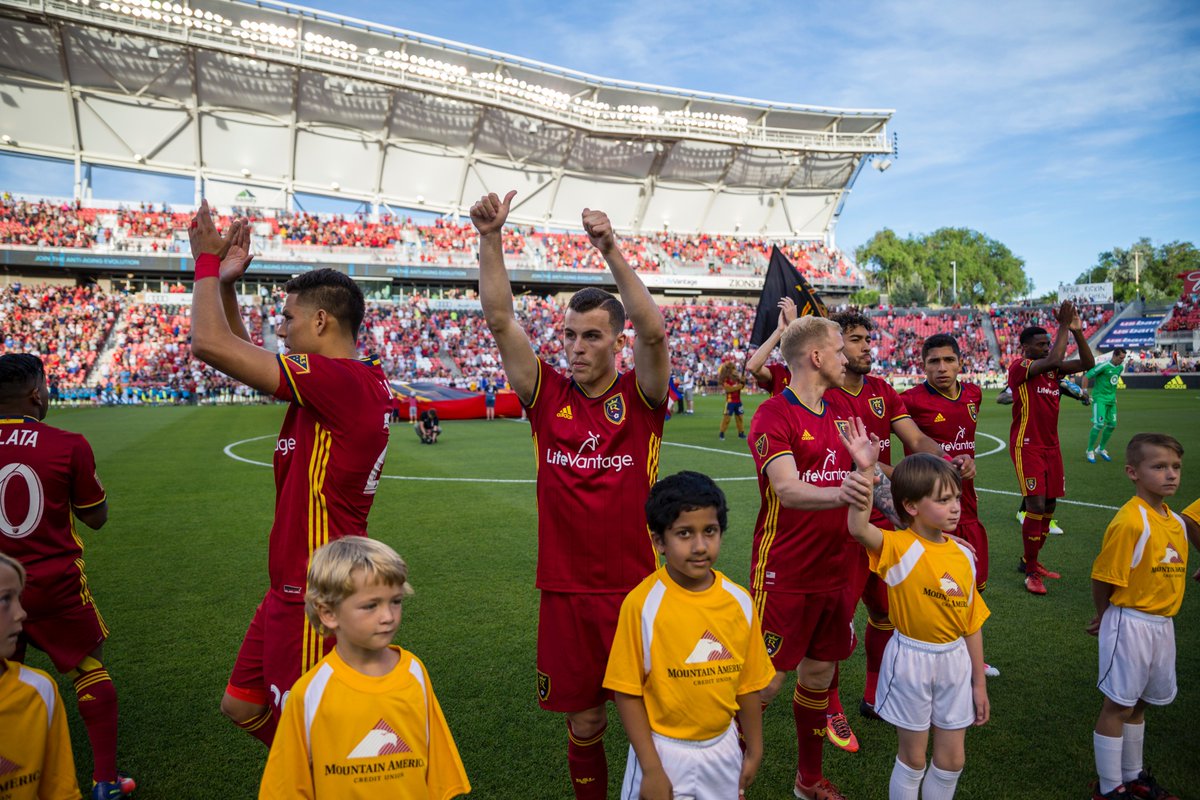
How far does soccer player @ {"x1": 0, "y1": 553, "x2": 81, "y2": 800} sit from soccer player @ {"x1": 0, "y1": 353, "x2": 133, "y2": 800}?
1.33 meters

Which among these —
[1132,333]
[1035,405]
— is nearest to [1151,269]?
[1132,333]

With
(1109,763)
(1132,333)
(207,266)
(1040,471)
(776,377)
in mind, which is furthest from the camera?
(1132,333)

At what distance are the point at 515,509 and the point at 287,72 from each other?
152 ft

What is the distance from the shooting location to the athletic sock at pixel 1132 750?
3650 millimetres

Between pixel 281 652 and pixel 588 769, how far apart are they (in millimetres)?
1457

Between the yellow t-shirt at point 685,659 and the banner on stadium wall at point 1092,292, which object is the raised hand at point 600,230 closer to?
the yellow t-shirt at point 685,659

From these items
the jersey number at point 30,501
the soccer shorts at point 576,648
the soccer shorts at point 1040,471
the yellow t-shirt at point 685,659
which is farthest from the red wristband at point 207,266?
the soccer shorts at point 1040,471

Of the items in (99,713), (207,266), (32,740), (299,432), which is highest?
(207,266)

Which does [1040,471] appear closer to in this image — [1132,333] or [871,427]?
[871,427]

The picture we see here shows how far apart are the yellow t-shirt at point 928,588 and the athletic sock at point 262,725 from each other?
2830mm

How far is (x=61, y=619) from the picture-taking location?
371 centimetres

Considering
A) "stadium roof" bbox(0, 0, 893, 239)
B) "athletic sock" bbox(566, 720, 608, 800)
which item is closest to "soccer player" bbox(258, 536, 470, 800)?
"athletic sock" bbox(566, 720, 608, 800)

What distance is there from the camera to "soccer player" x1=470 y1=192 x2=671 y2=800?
3.28m

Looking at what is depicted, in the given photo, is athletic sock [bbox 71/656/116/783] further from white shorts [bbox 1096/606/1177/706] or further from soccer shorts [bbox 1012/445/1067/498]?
soccer shorts [bbox 1012/445/1067/498]
